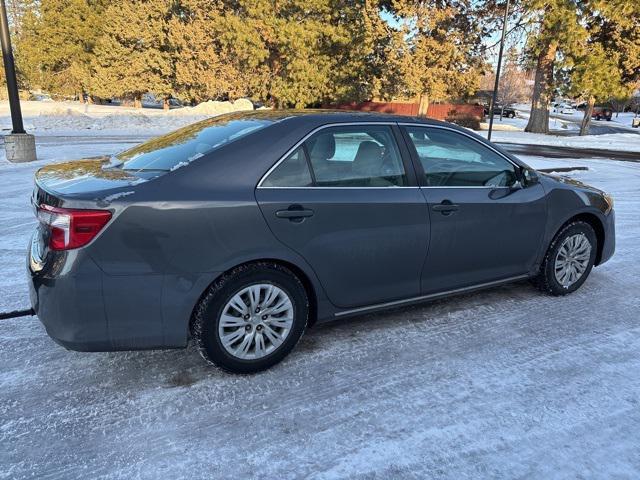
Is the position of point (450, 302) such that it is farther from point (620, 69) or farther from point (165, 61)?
point (165, 61)

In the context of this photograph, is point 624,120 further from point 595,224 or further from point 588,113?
point 595,224

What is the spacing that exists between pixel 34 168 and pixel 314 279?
9.74 metres

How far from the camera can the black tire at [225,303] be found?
2881mm

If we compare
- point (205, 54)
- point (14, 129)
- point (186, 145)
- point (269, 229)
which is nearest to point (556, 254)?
point (269, 229)

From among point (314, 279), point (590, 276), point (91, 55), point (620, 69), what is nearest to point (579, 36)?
point (620, 69)

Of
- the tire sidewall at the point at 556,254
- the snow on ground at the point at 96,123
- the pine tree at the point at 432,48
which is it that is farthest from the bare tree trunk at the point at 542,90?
the tire sidewall at the point at 556,254

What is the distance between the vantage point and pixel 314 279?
319cm

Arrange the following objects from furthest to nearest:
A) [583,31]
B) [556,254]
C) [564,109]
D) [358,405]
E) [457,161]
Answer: [564,109] → [583,31] → [556,254] → [457,161] → [358,405]

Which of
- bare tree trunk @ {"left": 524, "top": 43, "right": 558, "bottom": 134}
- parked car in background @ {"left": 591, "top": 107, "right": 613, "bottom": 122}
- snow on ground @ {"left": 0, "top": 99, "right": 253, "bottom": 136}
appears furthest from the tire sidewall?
parked car in background @ {"left": 591, "top": 107, "right": 613, "bottom": 122}

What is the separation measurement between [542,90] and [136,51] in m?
28.2

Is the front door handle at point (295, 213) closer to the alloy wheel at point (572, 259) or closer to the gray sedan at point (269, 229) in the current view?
the gray sedan at point (269, 229)

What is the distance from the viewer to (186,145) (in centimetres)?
332

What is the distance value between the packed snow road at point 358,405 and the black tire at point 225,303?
114 millimetres

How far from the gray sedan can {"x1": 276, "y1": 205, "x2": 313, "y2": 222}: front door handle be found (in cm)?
1
